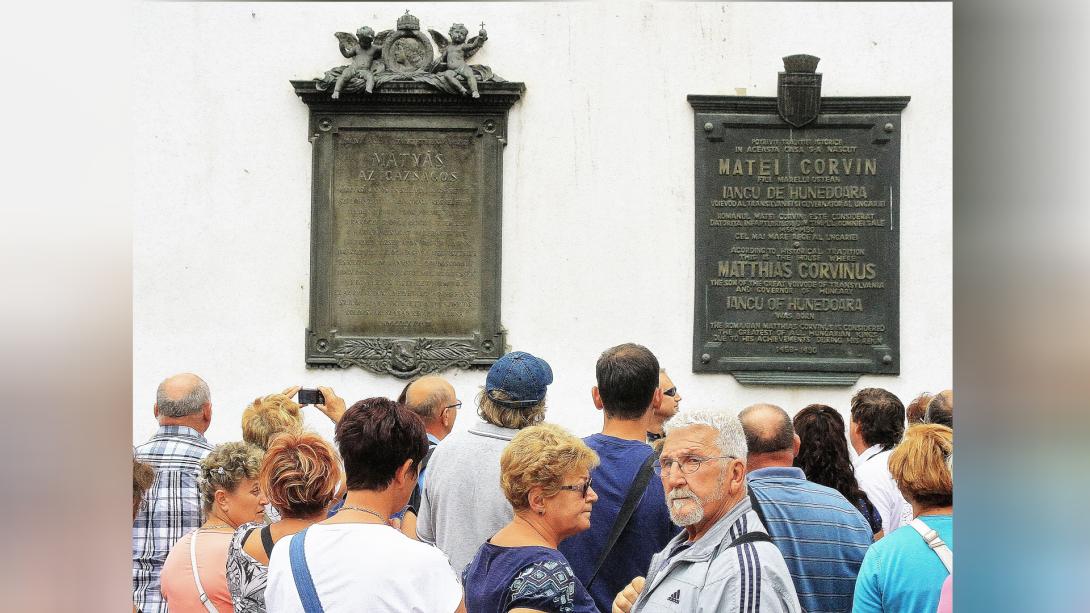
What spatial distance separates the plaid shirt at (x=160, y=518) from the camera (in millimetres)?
4289

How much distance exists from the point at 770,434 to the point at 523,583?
1.27 metres

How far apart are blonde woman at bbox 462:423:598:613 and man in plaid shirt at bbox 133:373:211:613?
57.0 inches

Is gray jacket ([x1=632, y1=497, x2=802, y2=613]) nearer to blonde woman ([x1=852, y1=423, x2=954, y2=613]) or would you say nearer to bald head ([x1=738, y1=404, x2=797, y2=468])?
blonde woman ([x1=852, y1=423, x2=954, y2=613])

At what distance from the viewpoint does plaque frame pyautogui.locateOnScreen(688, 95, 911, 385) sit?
7086mm

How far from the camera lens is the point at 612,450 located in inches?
149

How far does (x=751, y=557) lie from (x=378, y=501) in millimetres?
1004

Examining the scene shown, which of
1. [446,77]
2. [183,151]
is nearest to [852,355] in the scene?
[446,77]

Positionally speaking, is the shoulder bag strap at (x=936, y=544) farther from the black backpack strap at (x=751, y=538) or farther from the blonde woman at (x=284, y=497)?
the blonde woman at (x=284, y=497)

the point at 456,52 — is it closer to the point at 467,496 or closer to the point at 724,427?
the point at 467,496

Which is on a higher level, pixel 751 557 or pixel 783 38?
pixel 783 38

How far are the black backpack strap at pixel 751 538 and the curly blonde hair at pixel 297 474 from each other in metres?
1.22
